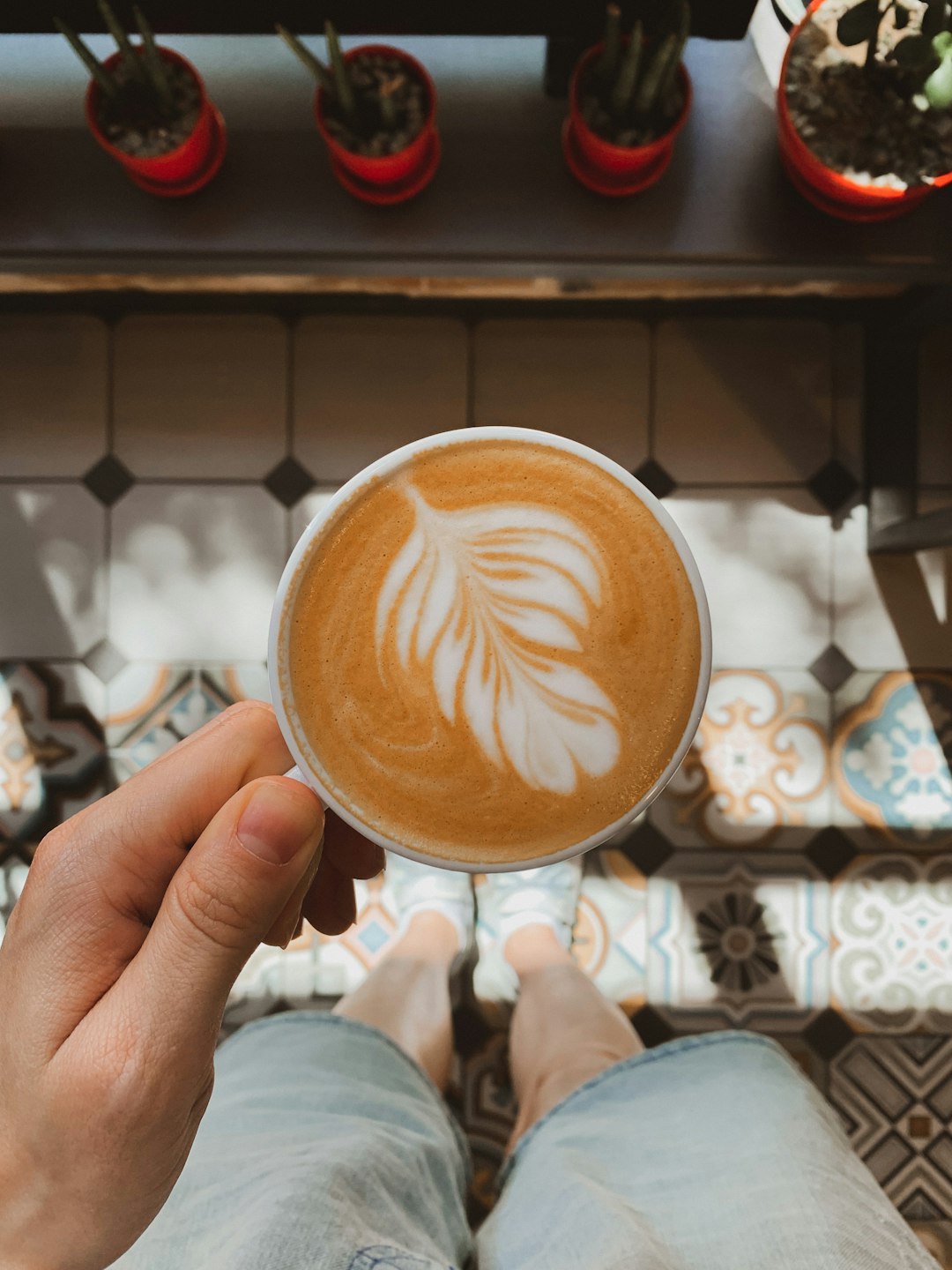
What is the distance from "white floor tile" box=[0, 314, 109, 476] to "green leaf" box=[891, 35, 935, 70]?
3.88 ft

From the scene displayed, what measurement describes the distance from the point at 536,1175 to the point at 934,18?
1223mm

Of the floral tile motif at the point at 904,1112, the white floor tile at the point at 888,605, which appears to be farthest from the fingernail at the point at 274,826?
the floral tile motif at the point at 904,1112

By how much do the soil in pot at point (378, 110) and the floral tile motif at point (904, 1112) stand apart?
149 cm

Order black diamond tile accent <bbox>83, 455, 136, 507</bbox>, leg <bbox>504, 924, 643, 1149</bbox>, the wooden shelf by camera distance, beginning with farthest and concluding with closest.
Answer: black diamond tile accent <bbox>83, 455, 136, 507</bbox> → leg <bbox>504, 924, 643, 1149</bbox> → the wooden shelf

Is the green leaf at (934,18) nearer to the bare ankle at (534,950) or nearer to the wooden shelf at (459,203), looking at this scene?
the wooden shelf at (459,203)

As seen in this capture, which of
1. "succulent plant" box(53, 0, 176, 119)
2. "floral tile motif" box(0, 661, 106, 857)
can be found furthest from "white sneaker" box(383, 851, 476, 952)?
"succulent plant" box(53, 0, 176, 119)

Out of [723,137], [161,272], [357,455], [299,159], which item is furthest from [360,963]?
[723,137]

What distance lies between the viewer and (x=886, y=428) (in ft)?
4.39

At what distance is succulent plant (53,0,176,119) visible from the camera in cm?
83

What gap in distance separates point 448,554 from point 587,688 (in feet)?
0.45

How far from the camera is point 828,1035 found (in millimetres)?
1364

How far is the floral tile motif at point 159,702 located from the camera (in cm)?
136

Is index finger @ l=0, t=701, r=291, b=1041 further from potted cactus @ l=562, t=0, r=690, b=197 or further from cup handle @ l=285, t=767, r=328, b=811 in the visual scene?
potted cactus @ l=562, t=0, r=690, b=197

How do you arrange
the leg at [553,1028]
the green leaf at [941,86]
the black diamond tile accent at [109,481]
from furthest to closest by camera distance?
1. the black diamond tile accent at [109,481]
2. the leg at [553,1028]
3. the green leaf at [941,86]
